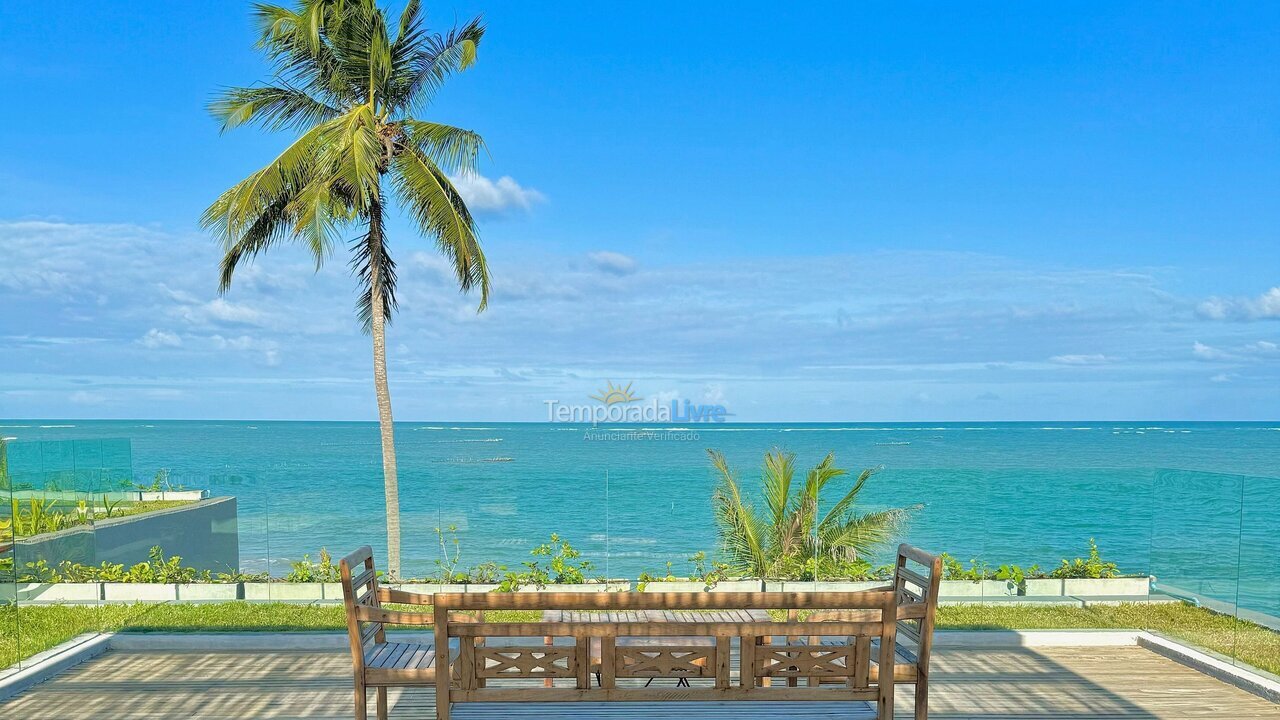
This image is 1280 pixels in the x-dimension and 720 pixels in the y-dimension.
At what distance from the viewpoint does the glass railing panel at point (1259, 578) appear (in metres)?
4.60

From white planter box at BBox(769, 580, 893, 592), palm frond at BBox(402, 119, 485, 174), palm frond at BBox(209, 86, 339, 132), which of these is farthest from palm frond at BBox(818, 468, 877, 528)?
palm frond at BBox(209, 86, 339, 132)

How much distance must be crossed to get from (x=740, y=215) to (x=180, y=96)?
874 inches

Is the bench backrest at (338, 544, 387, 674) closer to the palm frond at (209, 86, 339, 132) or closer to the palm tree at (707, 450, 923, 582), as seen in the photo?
the palm tree at (707, 450, 923, 582)

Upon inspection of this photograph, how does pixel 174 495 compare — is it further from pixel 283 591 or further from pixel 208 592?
pixel 283 591

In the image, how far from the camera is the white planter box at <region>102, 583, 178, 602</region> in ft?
19.9

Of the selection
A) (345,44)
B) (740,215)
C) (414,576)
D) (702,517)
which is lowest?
(414,576)

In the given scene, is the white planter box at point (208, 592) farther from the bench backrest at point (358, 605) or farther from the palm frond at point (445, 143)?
the palm frond at point (445, 143)

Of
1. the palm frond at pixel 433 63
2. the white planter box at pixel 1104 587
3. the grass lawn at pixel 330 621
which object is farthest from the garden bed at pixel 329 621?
the palm frond at pixel 433 63

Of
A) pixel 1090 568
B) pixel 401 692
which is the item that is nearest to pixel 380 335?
pixel 401 692

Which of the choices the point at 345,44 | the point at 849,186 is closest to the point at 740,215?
the point at 849,186

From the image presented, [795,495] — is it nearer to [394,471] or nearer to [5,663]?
[394,471]

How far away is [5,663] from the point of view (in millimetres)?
4395

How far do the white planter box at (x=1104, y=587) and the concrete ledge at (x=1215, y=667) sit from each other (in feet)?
2.55

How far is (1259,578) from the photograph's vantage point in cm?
477
